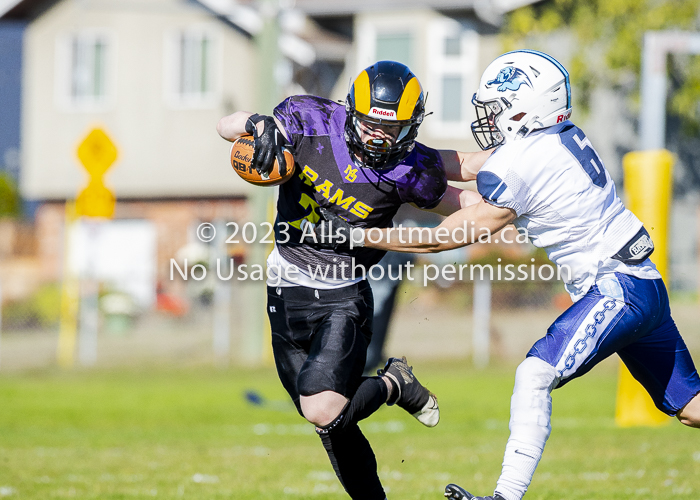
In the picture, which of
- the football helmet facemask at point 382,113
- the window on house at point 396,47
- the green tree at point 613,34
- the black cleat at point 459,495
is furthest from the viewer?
the window on house at point 396,47

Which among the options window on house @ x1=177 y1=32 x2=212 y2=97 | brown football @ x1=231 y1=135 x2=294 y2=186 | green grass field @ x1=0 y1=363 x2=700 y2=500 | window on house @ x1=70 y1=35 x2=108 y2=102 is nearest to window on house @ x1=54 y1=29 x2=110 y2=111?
window on house @ x1=70 y1=35 x2=108 y2=102

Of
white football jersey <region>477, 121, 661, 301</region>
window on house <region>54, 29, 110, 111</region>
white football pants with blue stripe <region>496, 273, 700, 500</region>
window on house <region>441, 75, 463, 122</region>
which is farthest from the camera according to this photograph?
window on house <region>54, 29, 110, 111</region>

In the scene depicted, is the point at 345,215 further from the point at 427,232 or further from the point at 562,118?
the point at 562,118

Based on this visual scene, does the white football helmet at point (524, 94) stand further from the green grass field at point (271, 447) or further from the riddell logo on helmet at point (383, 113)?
the green grass field at point (271, 447)

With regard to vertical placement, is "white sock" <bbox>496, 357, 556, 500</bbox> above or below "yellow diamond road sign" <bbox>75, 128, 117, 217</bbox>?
below

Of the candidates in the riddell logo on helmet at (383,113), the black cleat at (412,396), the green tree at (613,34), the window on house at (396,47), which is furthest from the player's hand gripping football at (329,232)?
the window on house at (396,47)

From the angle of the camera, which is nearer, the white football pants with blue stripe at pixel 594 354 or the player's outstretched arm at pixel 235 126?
the white football pants with blue stripe at pixel 594 354

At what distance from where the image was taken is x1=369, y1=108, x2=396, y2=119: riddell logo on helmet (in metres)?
4.02

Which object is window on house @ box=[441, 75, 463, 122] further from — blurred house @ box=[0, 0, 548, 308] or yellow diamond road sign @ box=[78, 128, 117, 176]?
yellow diamond road sign @ box=[78, 128, 117, 176]

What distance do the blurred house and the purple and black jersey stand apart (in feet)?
48.8

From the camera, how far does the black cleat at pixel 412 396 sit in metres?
4.45

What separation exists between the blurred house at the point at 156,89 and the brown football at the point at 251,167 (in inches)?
595

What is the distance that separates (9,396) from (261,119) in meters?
8.33

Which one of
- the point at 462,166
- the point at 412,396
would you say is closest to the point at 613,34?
the point at 462,166
